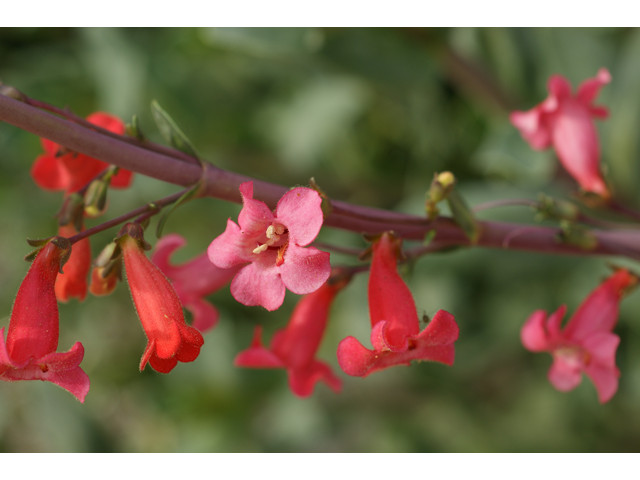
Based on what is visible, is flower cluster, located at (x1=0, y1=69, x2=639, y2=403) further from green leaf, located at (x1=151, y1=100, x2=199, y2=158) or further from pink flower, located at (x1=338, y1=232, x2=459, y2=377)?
green leaf, located at (x1=151, y1=100, x2=199, y2=158)

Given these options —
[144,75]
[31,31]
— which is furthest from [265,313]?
[31,31]

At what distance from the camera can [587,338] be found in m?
1.34

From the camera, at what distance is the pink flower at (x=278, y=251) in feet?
2.84

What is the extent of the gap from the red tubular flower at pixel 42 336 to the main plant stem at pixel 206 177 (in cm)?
17

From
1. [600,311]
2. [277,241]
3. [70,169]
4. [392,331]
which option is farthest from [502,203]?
[70,169]

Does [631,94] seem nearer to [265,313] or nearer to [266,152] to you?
[266,152]

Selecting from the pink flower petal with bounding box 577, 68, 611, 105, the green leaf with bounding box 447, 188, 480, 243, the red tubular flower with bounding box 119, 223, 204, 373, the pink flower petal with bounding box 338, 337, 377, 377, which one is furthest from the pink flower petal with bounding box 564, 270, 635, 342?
the red tubular flower with bounding box 119, 223, 204, 373

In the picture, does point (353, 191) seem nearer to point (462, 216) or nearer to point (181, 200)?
point (462, 216)

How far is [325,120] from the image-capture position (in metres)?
2.79

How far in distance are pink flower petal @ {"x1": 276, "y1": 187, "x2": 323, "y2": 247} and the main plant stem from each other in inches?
5.7

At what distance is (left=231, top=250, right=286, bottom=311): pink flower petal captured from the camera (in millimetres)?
905

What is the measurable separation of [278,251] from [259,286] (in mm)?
69

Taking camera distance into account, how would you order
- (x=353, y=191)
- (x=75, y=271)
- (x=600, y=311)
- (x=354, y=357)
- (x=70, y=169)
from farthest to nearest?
(x=353, y=191) < (x=600, y=311) < (x=70, y=169) < (x=75, y=271) < (x=354, y=357)

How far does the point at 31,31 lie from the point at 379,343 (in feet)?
8.47
